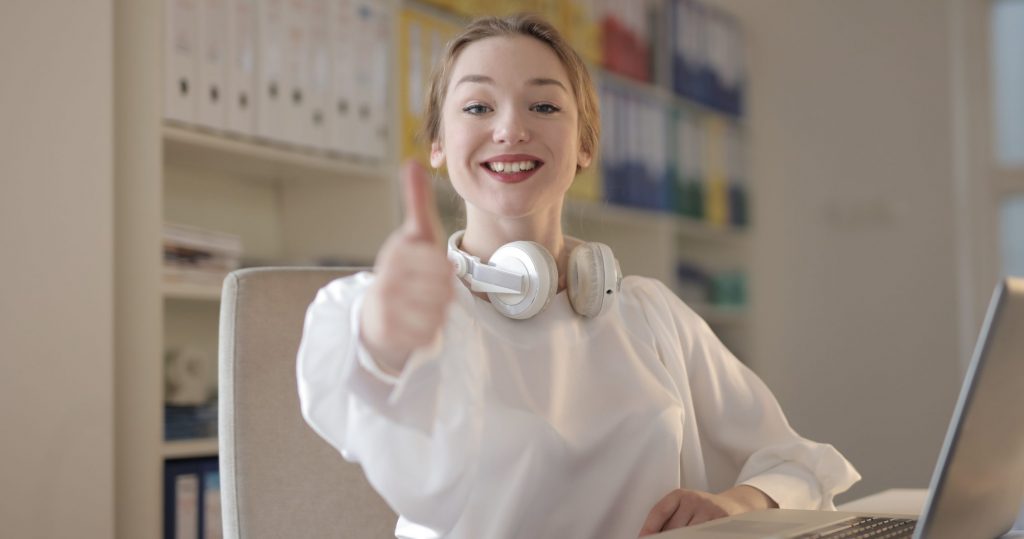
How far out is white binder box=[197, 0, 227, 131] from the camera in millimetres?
2434

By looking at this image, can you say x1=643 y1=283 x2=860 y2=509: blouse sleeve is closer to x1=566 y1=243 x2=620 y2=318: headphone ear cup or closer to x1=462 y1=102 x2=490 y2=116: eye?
x1=566 y1=243 x2=620 y2=318: headphone ear cup

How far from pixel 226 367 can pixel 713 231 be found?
338 cm

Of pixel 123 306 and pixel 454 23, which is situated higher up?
pixel 454 23

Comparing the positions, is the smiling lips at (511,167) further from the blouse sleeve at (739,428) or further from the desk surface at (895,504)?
the desk surface at (895,504)

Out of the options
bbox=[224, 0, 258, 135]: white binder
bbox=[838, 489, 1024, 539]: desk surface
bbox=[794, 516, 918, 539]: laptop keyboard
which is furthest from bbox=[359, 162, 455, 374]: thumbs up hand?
bbox=[224, 0, 258, 135]: white binder

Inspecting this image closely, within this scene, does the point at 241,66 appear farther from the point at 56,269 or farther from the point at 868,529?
the point at 868,529

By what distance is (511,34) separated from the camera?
1.25 metres

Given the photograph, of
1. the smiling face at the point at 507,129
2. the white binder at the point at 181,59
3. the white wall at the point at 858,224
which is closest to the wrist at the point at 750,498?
the smiling face at the point at 507,129

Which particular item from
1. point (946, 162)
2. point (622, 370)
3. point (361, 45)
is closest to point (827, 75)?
point (946, 162)

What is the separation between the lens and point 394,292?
778 mm

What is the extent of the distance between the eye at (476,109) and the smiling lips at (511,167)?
55 mm

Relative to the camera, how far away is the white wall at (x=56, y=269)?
2018 millimetres

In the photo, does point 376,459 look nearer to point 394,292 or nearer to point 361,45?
point 394,292

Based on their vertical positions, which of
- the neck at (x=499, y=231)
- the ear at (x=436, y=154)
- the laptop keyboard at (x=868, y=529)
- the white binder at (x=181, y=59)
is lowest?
the laptop keyboard at (x=868, y=529)
